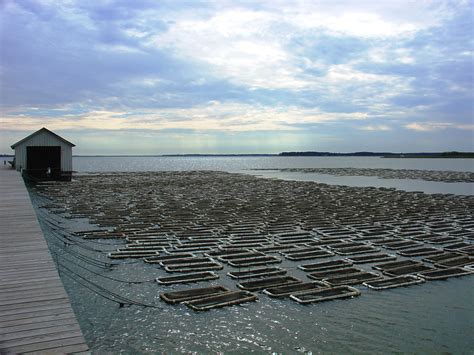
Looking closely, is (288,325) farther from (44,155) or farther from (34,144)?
(44,155)

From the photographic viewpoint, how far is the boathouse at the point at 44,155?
50.8 metres

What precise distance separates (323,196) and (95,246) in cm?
3022

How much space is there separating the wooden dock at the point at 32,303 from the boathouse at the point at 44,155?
3947 cm

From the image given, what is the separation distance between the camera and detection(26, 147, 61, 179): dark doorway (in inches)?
2089

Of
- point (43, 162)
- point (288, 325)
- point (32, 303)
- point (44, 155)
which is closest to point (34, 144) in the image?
point (44, 155)

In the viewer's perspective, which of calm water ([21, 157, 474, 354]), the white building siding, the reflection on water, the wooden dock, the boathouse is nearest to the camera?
the wooden dock

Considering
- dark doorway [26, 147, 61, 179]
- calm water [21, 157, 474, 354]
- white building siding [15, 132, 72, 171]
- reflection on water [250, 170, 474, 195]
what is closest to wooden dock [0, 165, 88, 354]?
calm water [21, 157, 474, 354]

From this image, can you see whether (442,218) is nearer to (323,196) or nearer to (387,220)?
(387,220)

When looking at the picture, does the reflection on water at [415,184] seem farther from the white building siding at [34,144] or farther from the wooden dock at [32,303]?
the wooden dock at [32,303]

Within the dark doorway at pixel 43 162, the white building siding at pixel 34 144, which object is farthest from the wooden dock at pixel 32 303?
the dark doorway at pixel 43 162

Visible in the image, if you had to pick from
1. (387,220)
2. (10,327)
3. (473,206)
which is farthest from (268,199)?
(10,327)

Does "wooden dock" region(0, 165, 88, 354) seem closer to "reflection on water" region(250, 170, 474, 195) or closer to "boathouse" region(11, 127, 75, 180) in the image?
"boathouse" region(11, 127, 75, 180)

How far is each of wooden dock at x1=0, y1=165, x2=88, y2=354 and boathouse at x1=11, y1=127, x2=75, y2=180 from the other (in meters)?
39.5

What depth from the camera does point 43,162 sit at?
5600cm
